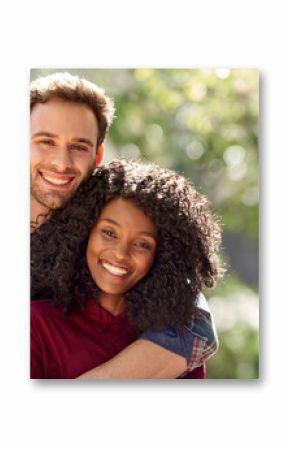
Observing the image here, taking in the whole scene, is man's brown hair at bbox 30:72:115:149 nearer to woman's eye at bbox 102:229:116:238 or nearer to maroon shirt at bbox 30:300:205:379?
woman's eye at bbox 102:229:116:238

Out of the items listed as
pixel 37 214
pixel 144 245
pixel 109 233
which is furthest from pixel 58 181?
pixel 144 245

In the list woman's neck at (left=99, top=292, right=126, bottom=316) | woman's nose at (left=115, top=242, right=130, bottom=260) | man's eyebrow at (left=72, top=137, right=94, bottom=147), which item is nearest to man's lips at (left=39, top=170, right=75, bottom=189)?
man's eyebrow at (left=72, top=137, right=94, bottom=147)

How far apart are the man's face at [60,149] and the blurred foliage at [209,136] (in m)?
0.08

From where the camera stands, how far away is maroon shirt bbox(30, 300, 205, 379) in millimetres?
1998

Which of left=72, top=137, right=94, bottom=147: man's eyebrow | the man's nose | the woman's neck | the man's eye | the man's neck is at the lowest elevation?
the woman's neck

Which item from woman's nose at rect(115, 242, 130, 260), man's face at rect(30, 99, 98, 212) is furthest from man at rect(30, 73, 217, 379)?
woman's nose at rect(115, 242, 130, 260)

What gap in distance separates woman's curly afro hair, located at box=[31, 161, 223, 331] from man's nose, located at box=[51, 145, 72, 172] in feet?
0.28

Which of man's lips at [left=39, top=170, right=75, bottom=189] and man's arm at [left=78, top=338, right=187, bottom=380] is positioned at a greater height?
man's lips at [left=39, top=170, right=75, bottom=189]

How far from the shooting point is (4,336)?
2057 mm

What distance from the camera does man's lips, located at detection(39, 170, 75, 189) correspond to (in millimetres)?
2033

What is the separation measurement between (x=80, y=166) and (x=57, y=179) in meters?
0.08

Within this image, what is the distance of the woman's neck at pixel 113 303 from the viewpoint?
204 centimetres

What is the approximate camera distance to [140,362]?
2.01 metres
